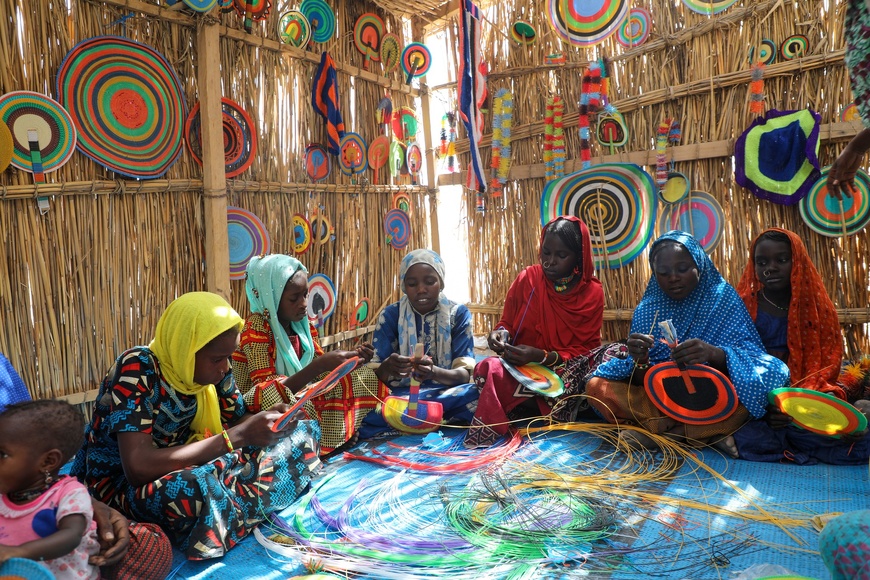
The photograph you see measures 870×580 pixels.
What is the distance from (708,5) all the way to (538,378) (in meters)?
2.68

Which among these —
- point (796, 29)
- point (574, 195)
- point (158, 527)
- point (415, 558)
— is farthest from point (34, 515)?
point (796, 29)

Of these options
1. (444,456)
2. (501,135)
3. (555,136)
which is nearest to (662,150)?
(555,136)

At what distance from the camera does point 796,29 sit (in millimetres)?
3764

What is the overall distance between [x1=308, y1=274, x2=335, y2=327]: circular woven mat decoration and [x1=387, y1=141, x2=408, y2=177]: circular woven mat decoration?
1.20m

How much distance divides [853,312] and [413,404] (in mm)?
2712

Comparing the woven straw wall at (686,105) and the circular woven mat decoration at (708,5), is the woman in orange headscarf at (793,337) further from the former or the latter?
the circular woven mat decoration at (708,5)

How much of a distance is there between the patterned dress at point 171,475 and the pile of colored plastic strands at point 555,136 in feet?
→ 10.1

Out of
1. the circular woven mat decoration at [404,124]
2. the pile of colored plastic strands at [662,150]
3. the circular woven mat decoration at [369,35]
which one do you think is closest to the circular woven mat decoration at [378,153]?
the circular woven mat decoration at [404,124]

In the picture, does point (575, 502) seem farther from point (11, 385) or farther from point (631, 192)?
point (631, 192)

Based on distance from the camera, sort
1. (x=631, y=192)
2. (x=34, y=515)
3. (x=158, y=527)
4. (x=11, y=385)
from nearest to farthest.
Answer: (x=34, y=515) < (x=158, y=527) < (x=11, y=385) < (x=631, y=192)

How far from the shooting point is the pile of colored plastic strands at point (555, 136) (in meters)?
4.62

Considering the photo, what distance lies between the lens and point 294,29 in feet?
13.3

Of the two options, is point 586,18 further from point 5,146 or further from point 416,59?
point 5,146

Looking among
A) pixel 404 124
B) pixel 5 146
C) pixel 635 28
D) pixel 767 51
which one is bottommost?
pixel 5 146
